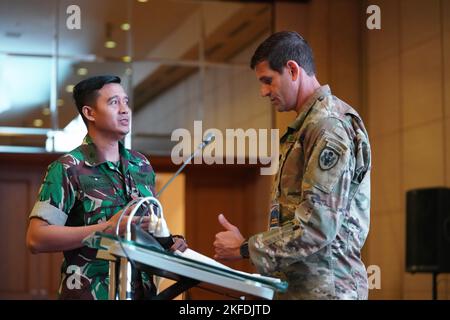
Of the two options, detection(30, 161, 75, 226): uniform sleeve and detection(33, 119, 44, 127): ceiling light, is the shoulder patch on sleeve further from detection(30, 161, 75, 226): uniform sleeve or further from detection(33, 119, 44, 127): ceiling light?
detection(33, 119, 44, 127): ceiling light

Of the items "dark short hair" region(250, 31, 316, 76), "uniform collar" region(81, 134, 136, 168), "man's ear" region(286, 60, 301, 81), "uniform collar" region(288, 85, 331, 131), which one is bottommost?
"uniform collar" region(81, 134, 136, 168)

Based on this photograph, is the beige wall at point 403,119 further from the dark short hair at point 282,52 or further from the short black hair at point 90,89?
the dark short hair at point 282,52

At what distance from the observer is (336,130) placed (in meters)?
2.84

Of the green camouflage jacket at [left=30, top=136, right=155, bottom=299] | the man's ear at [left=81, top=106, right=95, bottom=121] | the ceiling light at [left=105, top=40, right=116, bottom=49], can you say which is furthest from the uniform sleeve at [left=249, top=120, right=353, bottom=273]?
the ceiling light at [left=105, top=40, right=116, bottom=49]

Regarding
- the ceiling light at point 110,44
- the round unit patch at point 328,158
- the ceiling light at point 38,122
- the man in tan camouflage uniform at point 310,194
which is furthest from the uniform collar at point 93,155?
the ceiling light at point 110,44

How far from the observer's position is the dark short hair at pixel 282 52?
2.98 metres

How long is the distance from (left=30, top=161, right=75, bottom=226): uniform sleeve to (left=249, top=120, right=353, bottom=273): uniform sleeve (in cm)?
91

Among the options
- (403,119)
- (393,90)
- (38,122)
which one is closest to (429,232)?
(403,119)

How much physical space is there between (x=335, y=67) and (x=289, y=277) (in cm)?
734

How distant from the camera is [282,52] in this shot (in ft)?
9.78

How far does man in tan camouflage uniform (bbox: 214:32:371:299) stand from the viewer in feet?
9.07

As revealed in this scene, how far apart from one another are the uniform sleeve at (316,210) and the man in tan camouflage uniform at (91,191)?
0.49 meters

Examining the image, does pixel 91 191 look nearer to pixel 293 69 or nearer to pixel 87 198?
pixel 87 198
